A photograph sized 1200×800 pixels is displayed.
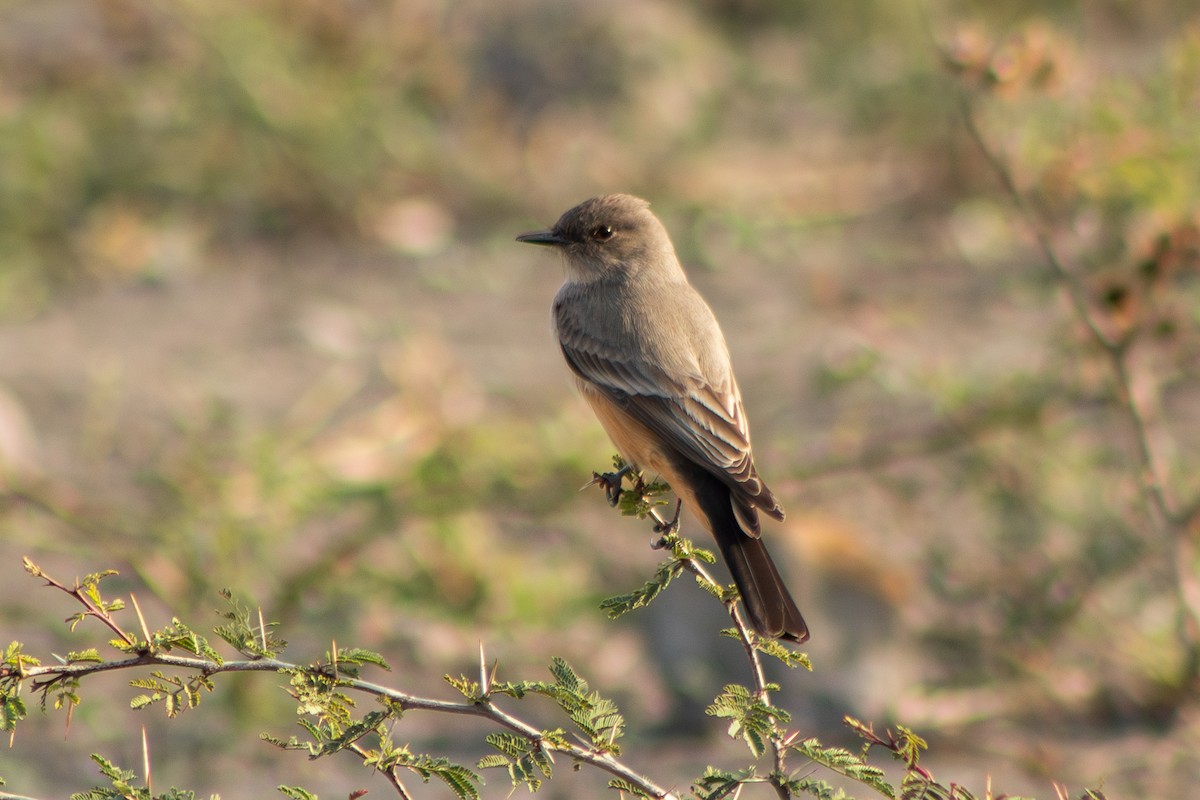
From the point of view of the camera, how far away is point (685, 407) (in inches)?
167

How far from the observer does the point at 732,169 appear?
9.68 meters

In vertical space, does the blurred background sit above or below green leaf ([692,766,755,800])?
above

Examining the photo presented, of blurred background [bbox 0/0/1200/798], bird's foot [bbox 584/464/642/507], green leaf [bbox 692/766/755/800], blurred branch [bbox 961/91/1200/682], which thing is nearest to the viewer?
green leaf [bbox 692/766/755/800]

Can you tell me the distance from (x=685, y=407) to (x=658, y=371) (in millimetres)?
177

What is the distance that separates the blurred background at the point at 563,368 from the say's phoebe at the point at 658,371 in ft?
3.26

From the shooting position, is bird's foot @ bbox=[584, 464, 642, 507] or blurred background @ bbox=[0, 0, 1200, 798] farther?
blurred background @ bbox=[0, 0, 1200, 798]

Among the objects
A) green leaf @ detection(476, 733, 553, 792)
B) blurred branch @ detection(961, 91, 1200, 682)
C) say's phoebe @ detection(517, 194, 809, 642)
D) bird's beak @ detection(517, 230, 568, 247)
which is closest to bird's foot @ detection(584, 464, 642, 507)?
say's phoebe @ detection(517, 194, 809, 642)

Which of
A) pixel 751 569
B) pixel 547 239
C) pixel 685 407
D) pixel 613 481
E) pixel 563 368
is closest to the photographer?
pixel 751 569

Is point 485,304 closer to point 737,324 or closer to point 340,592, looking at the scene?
point 737,324

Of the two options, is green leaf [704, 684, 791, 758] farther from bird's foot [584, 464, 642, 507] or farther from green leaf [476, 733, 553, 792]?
bird's foot [584, 464, 642, 507]

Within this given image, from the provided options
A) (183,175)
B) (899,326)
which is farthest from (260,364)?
(899,326)

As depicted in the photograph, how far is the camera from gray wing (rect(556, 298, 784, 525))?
3.92 metres

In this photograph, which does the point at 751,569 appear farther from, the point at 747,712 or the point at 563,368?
the point at 563,368

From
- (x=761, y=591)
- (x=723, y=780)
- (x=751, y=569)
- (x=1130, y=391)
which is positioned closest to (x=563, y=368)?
(x=1130, y=391)
